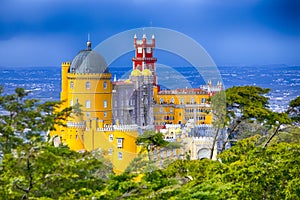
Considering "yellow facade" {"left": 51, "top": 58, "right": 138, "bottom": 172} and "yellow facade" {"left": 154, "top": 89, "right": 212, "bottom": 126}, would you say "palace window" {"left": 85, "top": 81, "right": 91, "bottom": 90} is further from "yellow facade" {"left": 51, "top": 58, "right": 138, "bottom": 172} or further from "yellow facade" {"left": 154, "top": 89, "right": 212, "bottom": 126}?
"yellow facade" {"left": 154, "top": 89, "right": 212, "bottom": 126}

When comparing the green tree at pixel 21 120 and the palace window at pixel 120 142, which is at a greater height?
the green tree at pixel 21 120

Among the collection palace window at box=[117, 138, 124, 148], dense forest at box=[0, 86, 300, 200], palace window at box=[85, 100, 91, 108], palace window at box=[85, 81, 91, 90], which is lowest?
→ palace window at box=[117, 138, 124, 148]

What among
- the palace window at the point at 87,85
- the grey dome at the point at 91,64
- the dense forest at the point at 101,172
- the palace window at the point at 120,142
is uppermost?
the grey dome at the point at 91,64

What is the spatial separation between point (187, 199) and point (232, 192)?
2.31m

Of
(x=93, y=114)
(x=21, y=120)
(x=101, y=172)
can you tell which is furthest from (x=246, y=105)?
(x=93, y=114)

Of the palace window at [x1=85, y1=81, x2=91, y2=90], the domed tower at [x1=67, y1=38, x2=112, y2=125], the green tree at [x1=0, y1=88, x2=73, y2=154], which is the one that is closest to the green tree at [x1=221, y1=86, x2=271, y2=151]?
the green tree at [x1=0, y1=88, x2=73, y2=154]

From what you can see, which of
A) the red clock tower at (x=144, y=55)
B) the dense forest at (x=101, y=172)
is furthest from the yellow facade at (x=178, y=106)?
the dense forest at (x=101, y=172)

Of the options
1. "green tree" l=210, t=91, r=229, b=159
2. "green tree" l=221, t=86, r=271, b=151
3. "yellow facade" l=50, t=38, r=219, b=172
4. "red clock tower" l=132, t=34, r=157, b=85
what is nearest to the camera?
"green tree" l=221, t=86, r=271, b=151

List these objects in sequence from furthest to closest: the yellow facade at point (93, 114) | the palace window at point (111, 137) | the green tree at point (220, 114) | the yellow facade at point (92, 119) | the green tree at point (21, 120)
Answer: the palace window at point (111, 137)
the yellow facade at point (92, 119)
the yellow facade at point (93, 114)
the green tree at point (220, 114)
the green tree at point (21, 120)

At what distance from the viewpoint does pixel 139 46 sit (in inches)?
2218

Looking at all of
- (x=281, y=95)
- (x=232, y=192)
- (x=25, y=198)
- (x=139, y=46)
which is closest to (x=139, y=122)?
(x=281, y=95)

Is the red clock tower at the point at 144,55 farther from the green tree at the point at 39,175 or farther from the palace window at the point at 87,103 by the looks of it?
the green tree at the point at 39,175

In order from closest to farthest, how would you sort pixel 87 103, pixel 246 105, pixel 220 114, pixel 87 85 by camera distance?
pixel 246 105, pixel 220 114, pixel 87 103, pixel 87 85

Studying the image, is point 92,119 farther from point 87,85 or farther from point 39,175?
point 39,175
